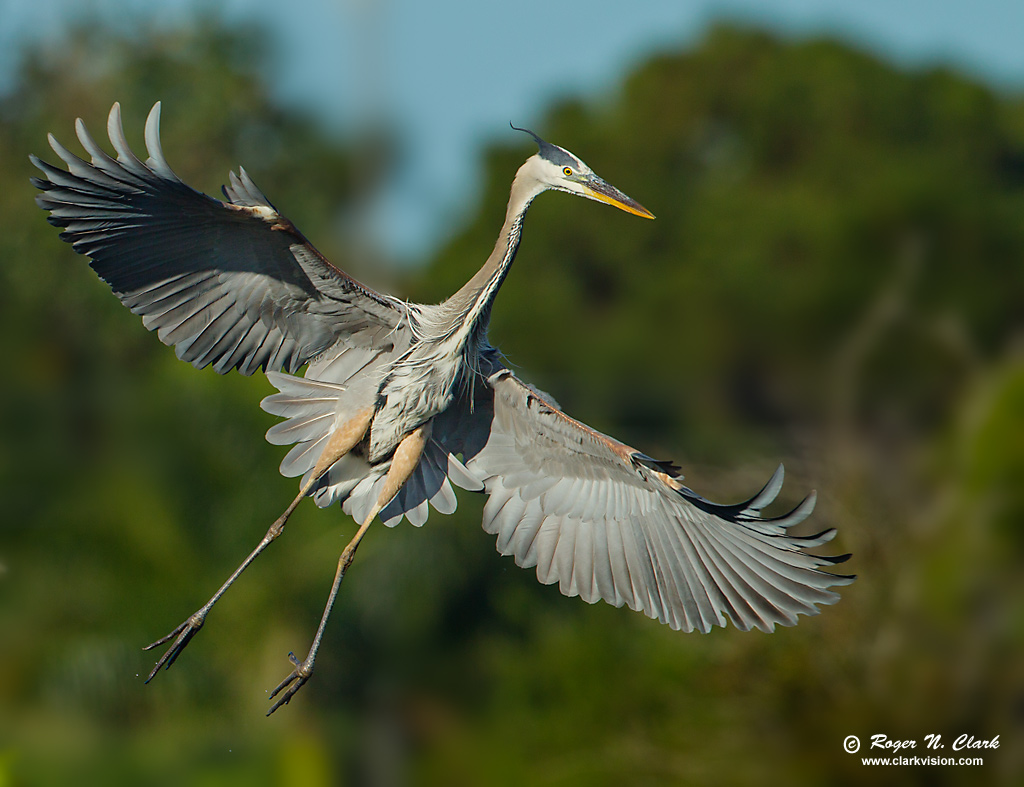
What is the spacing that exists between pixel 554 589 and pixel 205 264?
793 cm

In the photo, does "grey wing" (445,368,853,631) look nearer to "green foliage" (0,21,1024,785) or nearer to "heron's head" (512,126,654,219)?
"heron's head" (512,126,654,219)

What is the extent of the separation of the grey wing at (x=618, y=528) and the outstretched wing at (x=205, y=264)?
2.34ft

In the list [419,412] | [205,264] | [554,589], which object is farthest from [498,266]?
[554,589]

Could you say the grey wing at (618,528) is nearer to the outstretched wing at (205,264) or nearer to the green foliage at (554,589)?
the outstretched wing at (205,264)

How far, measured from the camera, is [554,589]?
13.0m

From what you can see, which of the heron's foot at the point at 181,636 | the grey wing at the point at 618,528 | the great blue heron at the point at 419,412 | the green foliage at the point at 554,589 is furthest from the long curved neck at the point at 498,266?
the green foliage at the point at 554,589

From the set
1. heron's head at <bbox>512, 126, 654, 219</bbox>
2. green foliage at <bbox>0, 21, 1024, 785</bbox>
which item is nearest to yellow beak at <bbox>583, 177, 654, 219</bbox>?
heron's head at <bbox>512, 126, 654, 219</bbox>

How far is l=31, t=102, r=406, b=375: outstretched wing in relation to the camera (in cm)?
524

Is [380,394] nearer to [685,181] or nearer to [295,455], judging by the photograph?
[295,455]

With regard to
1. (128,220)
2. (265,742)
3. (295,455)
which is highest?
(128,220)

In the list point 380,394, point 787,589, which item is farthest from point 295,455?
point 787,589

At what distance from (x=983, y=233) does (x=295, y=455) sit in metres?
Answer: 11.8

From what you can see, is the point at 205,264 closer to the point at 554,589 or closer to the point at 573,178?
the point at 573,178

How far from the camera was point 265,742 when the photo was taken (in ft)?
36.2
